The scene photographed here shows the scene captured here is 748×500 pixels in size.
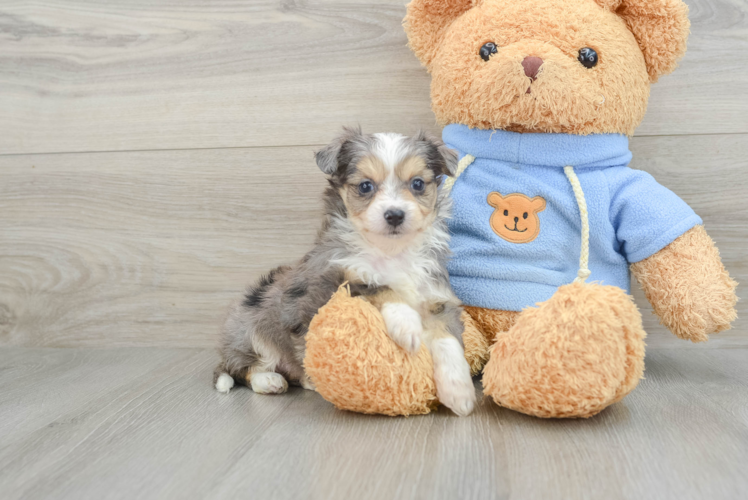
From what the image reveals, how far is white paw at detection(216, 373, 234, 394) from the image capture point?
193 cm

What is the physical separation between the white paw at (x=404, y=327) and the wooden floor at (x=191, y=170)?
1.06 feet

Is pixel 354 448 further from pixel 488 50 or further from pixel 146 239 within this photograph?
pixel 146 239

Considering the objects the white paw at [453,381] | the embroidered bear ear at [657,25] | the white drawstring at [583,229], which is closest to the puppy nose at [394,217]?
the white paw at [453,381]

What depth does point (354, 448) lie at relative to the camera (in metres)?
1.37

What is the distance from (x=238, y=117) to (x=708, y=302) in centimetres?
180

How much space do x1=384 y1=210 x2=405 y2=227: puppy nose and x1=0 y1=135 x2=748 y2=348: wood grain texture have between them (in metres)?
0.87

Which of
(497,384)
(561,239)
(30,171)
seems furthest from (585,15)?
(30,171)

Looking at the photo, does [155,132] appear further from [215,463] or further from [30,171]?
[215,463]

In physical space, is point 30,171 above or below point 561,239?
above

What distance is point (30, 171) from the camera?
251 cm

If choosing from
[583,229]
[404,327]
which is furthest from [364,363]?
[583,229]

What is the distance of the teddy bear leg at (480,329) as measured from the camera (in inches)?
70.6

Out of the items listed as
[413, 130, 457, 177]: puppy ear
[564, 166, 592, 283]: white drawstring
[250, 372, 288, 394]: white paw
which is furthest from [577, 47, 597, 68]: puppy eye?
[250, 372, 288, 394]: white paw

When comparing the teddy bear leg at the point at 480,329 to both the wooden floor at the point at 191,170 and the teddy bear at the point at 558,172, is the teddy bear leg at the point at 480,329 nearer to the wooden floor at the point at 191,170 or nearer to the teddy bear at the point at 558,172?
the teddy bear at the point at 558,172
